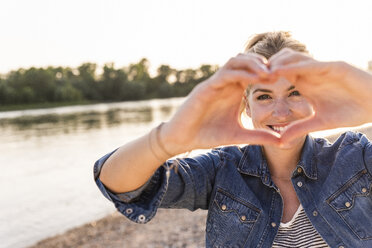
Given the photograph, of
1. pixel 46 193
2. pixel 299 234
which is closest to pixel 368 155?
pixel 299 234

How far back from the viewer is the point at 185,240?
6.05m

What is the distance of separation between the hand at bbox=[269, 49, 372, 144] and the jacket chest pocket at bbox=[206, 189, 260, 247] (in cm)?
65

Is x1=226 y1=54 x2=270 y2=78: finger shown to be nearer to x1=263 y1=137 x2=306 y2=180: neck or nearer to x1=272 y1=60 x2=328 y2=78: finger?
x1=272 y1=60 x2=328 y2=78: finger

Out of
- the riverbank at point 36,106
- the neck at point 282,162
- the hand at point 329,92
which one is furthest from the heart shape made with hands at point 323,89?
the riverbank at point 36,106

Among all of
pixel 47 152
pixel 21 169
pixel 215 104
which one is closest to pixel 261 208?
pixel 215 104

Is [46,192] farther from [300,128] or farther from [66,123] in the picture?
[66,123]

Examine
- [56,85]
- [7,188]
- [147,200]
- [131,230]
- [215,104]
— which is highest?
[215,104]

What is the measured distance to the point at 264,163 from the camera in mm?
1993

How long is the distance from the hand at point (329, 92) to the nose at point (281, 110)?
0.32 m

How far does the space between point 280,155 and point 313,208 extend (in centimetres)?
33

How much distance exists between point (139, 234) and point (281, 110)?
18.0 ft

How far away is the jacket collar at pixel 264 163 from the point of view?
191 cm

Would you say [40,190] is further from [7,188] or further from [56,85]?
[56,85]

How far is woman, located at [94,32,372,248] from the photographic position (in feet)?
4.60
